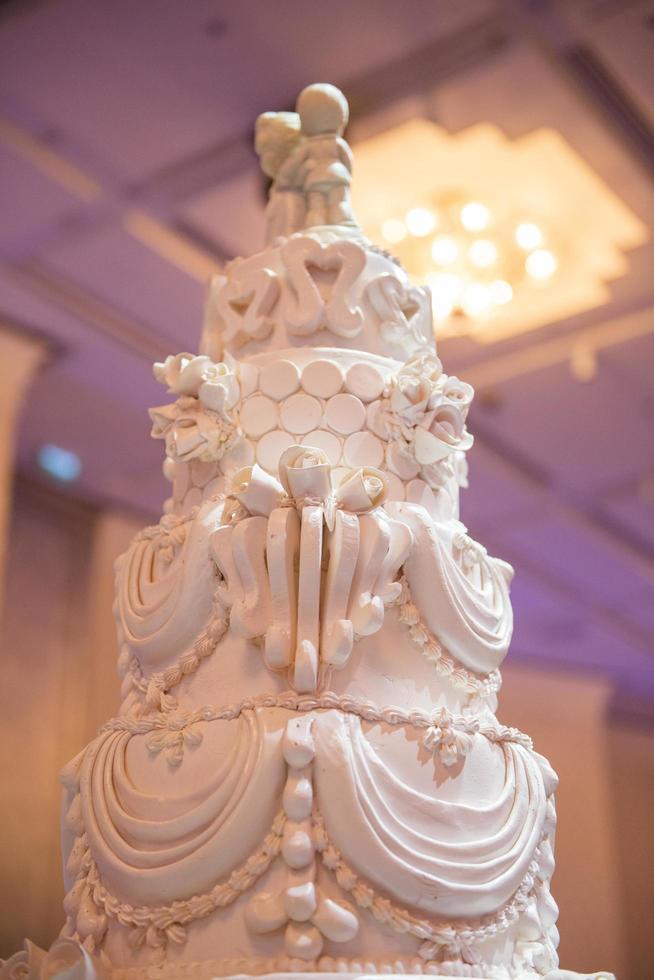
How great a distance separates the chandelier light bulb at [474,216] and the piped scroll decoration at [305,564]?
298 centimetres

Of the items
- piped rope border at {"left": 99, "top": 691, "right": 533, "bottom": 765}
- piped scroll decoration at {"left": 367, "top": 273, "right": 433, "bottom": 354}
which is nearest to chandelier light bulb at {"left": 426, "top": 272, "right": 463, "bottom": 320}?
piped scroll decoration at {"left": 367, "top": 273, "right": 433, "bottom": 354}

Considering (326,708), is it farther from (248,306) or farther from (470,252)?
(470,252)

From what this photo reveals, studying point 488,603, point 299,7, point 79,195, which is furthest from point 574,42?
point 488,603

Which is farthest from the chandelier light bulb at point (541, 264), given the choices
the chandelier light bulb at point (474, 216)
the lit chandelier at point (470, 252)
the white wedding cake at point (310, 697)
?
the white wedding cake at point (310, 697)

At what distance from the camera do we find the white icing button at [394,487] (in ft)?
7.43

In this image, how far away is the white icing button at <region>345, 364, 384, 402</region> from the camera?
232cm

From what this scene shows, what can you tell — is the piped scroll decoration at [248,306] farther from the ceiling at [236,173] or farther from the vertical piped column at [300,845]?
the ceiling at [236,173]

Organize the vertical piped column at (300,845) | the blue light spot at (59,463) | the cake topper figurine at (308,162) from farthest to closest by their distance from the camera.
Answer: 1. the blue light spot at (59,463)
2. the cake topper figurine at (308,162)
3. the vertical piped column at (300,845)

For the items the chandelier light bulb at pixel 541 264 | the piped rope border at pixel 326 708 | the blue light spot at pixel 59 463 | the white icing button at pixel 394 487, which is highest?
the chandelier light bulb at pixel 541 264

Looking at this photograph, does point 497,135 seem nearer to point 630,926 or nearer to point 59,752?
point 59,752

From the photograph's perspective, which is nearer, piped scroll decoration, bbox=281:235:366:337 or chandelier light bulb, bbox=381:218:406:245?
piped scroll decoration, bbox=281:235:366:337

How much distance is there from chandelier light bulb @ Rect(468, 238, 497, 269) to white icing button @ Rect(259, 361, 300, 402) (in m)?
2.84

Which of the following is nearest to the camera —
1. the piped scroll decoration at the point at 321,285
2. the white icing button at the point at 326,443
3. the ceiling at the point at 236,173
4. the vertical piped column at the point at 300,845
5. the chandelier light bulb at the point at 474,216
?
the vertical piped column at the point at 300,845

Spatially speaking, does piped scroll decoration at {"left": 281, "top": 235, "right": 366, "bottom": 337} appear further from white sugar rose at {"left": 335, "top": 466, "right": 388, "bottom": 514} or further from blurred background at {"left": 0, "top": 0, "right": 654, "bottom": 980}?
blurred background at {"left": 0, "top": 0, "right": 654, "bottom": 980}
